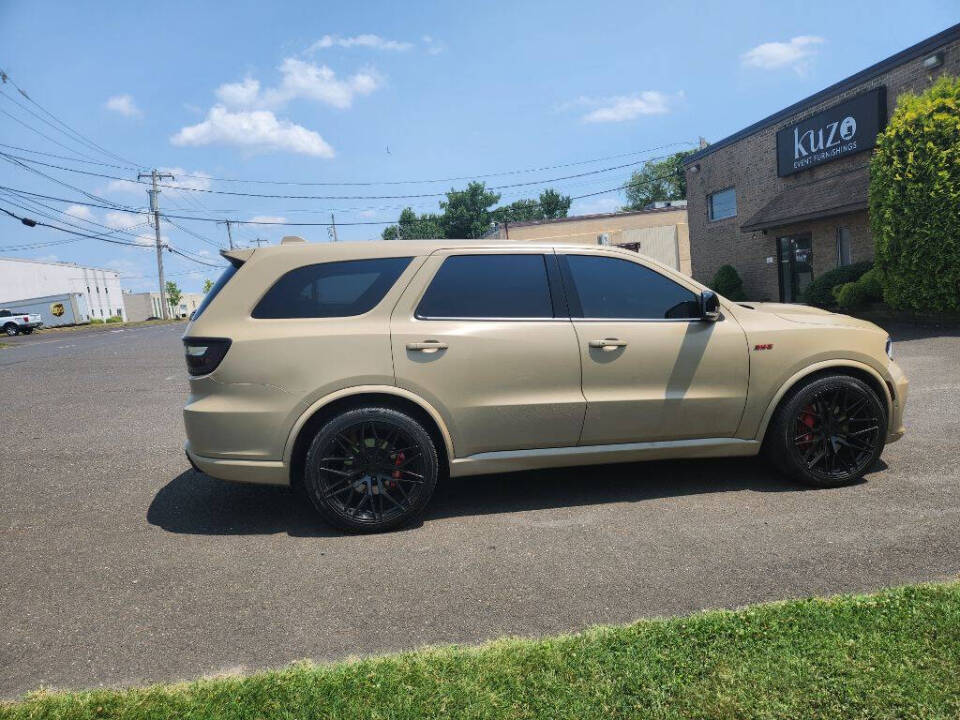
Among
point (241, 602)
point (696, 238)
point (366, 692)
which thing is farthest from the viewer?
point (696, 238)

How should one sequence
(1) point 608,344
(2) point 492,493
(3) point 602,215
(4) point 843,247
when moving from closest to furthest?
1. (1) point 608,344
2. (2) point 492,493
3. (4) point 843,247
4. (3) point 602,215

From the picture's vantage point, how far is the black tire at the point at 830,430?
477 centimetres

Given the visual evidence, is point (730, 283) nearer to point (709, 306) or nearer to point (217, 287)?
point (709, 306)

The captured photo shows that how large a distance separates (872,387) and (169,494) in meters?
5.19

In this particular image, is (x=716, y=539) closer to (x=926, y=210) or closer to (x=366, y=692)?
(x=366, y=692)

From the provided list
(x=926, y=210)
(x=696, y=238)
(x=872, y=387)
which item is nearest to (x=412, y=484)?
(x=872, y=387)

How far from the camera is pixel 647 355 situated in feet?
15.1

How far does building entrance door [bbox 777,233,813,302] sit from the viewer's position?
21.0 meters

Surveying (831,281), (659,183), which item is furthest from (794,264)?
(659,183)

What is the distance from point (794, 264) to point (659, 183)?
67.8 metres

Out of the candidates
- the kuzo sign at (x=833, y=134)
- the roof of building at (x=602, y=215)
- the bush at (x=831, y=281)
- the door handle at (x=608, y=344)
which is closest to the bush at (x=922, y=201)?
the bush at (x=831, y=281)

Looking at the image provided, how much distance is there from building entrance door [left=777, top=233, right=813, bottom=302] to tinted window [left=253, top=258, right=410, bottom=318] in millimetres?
19378

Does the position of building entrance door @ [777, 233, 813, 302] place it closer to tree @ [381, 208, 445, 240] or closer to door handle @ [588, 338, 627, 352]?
door handle @ [588, 338, 627, 352]

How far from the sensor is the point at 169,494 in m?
5.34
